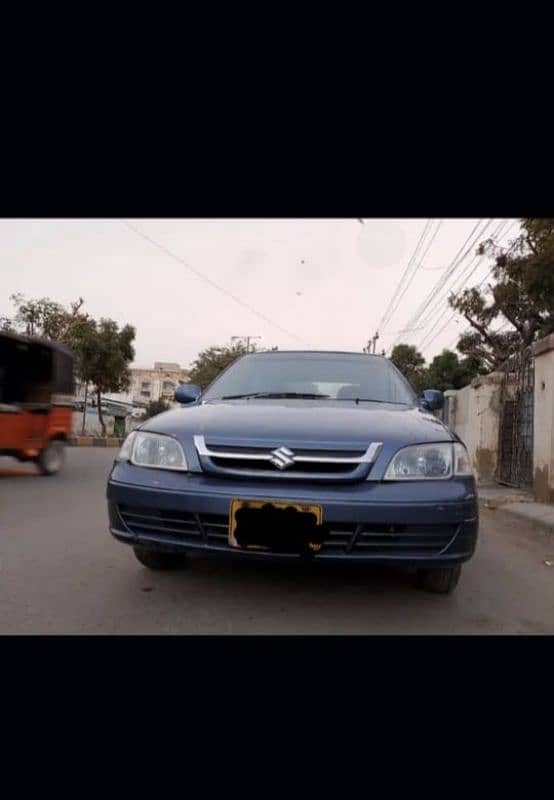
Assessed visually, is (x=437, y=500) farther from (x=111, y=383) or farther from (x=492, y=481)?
(x=111, y=383)

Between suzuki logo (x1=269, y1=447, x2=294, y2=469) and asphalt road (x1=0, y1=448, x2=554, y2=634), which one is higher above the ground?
suzuki logo (x1=269, y1=447, x2=294, y2=469)

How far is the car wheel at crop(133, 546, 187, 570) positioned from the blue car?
54 centimetres

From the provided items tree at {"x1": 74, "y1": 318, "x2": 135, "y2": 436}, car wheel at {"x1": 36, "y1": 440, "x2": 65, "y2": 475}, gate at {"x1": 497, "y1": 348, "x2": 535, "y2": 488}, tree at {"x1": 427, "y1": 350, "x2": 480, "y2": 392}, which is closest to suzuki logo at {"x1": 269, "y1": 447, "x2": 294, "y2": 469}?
gate at {"x1": 497, "y1": 348, "x2": 535, "y2": 488}

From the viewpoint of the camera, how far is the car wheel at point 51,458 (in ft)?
29.8

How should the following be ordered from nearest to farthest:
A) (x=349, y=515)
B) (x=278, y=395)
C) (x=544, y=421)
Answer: (x=349, y=515) → (x=278, y=395) → (x=544, y=421)

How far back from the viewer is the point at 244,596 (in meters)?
2.96

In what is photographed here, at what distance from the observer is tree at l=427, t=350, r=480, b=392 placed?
34000mm

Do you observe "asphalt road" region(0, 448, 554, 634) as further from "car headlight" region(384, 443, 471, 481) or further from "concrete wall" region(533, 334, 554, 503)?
"concrete wall" region(533, 334, 554, 503)

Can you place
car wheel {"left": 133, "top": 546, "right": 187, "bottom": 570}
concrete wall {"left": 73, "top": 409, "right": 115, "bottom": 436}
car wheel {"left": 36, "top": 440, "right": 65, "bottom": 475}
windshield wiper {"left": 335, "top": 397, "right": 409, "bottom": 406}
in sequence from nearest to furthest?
car wheel {"left": 133, "top": 546, "right": 187, "bottom": 570} < windshield wiper {"left": 335, "top": 397, "right": 409, "bottom": 406} < car wheel {"left": 36, "top": 440, "right": 65, "bottom": 475} < concrete wall {"left": 73, "top": 409, "right": 115, "bottom": 436}

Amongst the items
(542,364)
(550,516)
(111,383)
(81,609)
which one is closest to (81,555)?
(81,609)

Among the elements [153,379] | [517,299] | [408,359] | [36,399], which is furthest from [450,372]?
[153,379]

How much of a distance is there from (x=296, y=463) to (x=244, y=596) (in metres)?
0.88

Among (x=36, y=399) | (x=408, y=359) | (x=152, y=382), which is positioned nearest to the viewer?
(x=36, y=399)

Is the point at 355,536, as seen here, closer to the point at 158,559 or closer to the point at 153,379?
the point at 158,559
